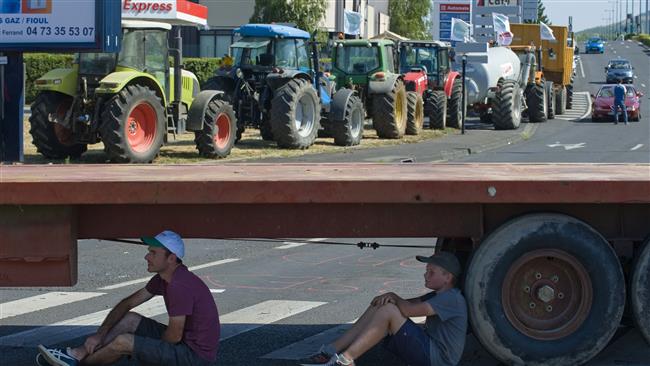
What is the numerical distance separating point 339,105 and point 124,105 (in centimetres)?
802

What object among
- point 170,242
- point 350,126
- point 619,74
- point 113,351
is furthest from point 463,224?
point 619,74

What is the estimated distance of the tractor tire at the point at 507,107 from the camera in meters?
37.8

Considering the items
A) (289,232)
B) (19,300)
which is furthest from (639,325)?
(19,300)

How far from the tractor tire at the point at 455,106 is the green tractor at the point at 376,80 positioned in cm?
446

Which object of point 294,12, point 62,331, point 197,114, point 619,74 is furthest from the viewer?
point 619,74

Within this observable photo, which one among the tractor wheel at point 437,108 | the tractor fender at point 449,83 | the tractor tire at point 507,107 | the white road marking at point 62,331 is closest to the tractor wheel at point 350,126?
the tractor wheel at point 437,108

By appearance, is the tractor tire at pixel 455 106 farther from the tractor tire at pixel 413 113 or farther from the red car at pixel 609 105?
the red car at pixel 609 105

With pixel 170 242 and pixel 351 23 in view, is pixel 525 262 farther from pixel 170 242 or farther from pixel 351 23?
pixel 351 23

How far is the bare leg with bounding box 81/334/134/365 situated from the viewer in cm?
718

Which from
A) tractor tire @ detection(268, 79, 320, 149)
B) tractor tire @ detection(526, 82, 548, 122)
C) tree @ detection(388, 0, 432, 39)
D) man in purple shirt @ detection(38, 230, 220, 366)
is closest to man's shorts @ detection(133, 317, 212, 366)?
man in purple shirt @ detection(38, 230, 220, 366)

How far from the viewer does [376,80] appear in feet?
104

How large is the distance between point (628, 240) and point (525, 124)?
3471 centimetres

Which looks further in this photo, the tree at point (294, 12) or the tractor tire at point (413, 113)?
the tree at point (294, 12)

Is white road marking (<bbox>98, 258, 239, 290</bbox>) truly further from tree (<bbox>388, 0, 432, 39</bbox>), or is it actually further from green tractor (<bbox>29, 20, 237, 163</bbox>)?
tree (<bbox>388, 0, 432, 39</bbox>)
